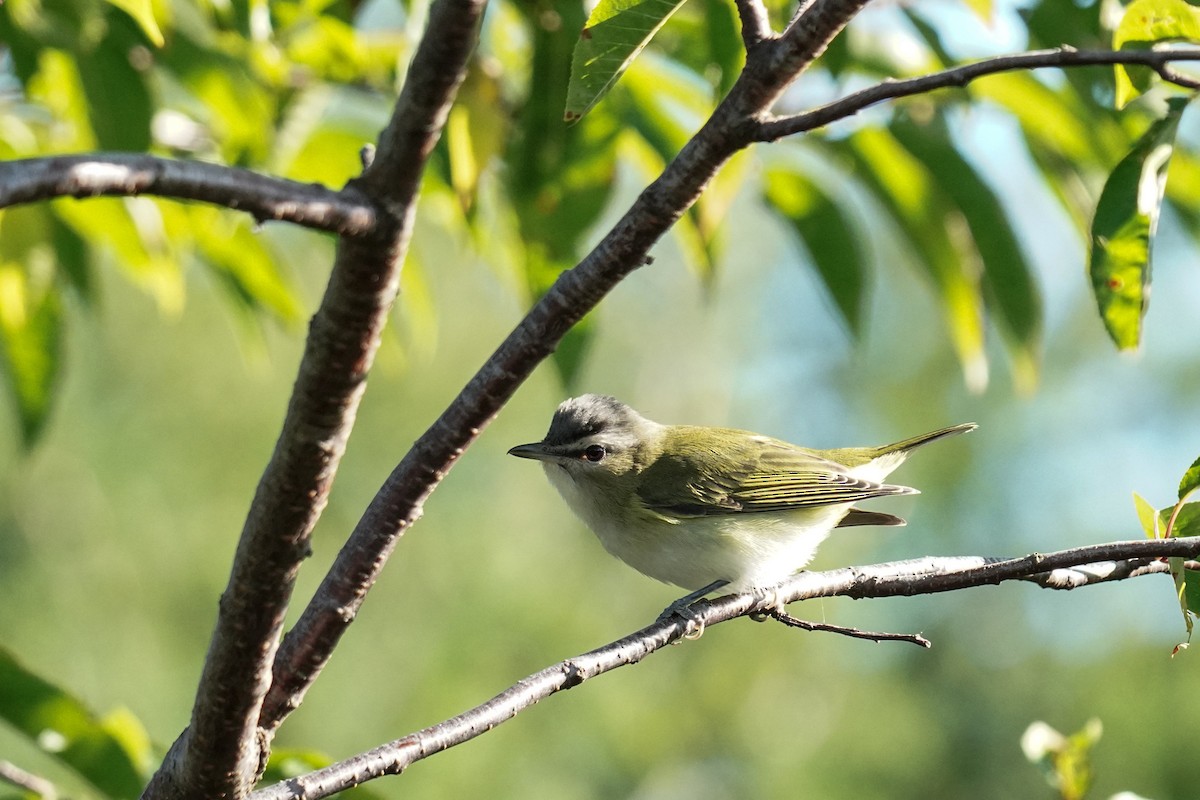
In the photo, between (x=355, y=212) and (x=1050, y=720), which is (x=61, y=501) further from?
(x=355, y=212)

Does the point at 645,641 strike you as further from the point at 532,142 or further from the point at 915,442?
the point at 915,442

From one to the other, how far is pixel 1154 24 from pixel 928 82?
0.50 metres

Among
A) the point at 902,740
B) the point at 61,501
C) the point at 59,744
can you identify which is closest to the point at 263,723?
the point at 59,744

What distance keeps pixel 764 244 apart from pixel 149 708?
12.7 metres

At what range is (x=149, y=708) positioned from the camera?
525 inches

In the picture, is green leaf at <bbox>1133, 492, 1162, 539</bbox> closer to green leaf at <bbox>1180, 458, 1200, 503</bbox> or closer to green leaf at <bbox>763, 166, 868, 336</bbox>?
green leaf at <bbox>1180, 458, 1200, 503</bbox>

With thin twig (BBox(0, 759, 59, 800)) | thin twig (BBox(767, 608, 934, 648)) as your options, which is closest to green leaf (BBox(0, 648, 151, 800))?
thin twig (BBox(0, 759, 59, 800))

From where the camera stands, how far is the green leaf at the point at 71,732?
5.91 ft

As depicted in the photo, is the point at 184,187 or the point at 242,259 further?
the point at 242,259

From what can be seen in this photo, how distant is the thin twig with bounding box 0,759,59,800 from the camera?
1.78 meters

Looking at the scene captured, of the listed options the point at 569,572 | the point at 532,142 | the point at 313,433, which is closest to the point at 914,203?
the point at 532,142

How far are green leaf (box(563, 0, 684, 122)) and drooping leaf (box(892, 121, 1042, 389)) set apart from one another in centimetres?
128

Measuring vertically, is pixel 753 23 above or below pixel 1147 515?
above

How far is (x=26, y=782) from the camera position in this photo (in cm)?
181
